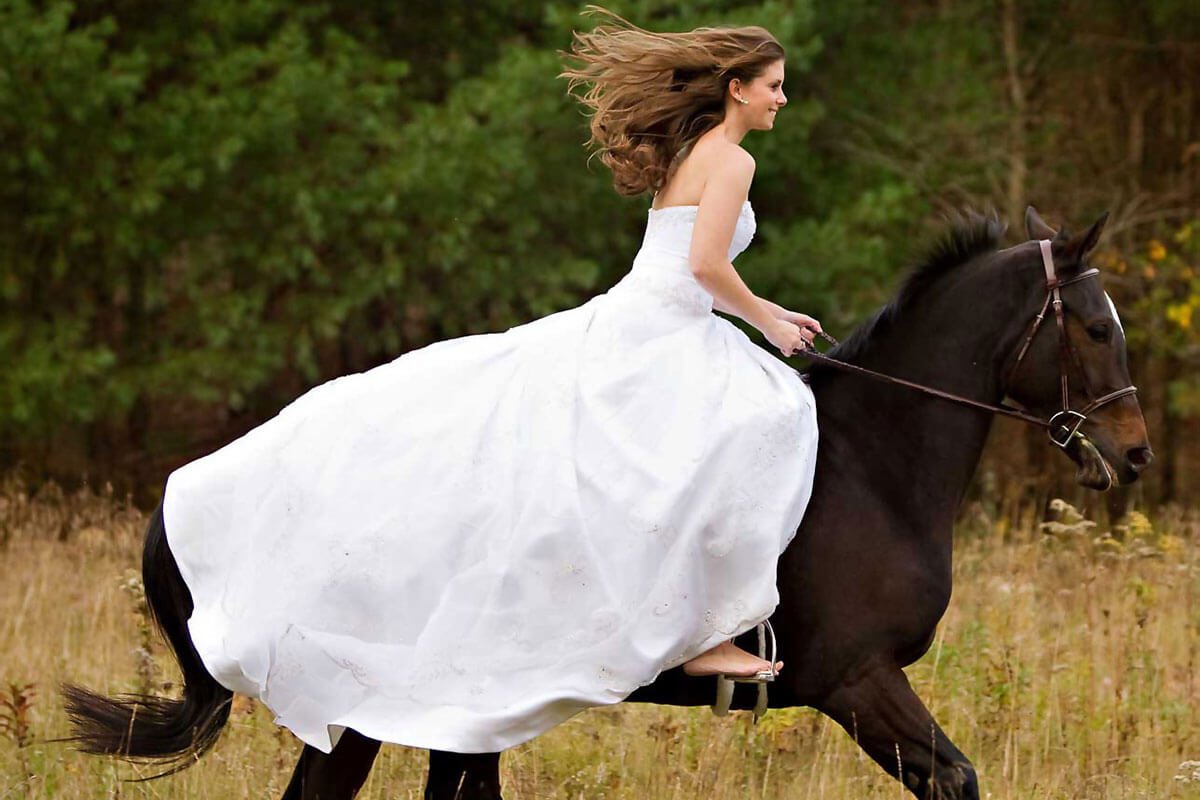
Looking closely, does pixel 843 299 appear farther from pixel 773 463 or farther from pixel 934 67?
pixel 773 463

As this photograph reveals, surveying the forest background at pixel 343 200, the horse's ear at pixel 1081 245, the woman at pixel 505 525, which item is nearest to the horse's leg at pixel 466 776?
the woman at pixel 505 525

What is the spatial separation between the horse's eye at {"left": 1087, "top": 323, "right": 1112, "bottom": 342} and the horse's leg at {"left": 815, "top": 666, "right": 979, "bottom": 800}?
1.08m

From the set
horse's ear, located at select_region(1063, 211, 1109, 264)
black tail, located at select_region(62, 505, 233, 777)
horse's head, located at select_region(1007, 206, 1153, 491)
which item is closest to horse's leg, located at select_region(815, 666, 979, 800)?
horse's head, located at select_region(1007, 206, 1153, 491)

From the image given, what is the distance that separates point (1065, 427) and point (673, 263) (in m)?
1.19

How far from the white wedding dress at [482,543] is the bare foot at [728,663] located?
4 centimetres

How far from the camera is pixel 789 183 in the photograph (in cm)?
1513

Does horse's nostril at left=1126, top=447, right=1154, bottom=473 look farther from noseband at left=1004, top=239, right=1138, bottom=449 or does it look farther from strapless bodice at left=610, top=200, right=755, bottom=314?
strapless bodice at left=610, top=200, right=755, bottom=314

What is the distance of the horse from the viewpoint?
4184mm

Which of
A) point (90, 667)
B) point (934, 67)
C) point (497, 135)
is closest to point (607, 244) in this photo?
point (497, 135)

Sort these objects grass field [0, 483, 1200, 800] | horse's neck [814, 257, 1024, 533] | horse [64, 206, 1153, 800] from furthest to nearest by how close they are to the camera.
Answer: grass field [0, 483, 1200, 800] → horse's neck [814, 257, 1024, 533] → horse [64, 206, 1153, 800]

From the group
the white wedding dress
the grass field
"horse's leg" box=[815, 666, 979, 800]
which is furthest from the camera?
the grass field

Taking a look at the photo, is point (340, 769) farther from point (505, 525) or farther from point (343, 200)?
point (343, 200)

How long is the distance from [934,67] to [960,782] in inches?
520

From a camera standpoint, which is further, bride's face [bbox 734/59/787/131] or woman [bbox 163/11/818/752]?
bride's face [bbox 734/59/787/131]
